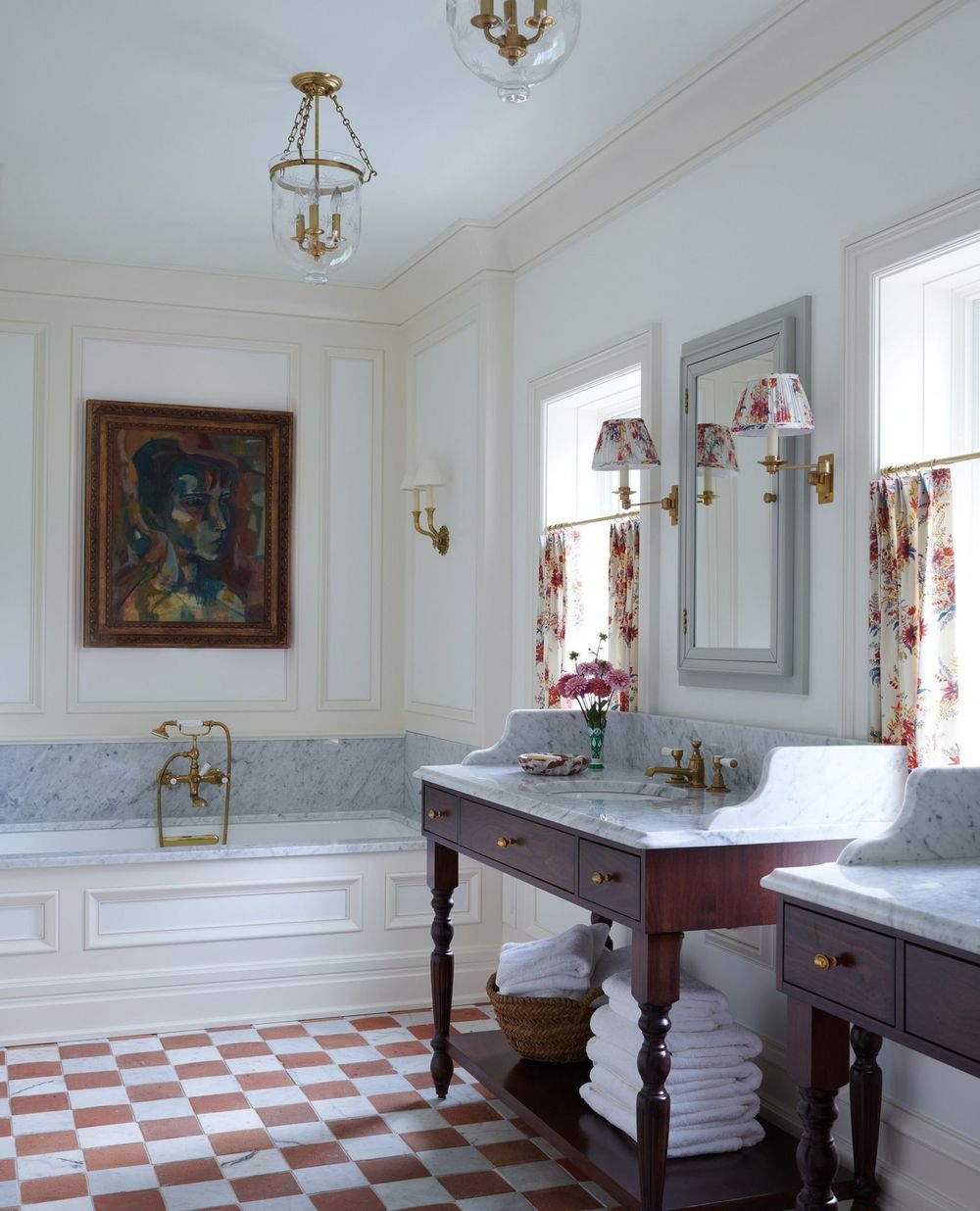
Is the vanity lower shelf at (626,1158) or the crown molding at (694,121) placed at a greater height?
the crown molding at (694,121)

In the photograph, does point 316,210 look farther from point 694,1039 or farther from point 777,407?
point 694,1039

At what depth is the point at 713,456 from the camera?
3.24 meters

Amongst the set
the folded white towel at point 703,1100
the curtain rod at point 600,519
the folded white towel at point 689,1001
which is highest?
the curtain rod at point 600,519

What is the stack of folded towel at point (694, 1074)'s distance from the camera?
8.78 ft

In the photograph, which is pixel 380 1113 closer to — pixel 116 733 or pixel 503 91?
pixel 116 733

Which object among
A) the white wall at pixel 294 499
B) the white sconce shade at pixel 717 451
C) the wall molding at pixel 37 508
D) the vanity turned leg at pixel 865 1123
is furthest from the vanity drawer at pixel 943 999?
the wall molding at pixel 37 508

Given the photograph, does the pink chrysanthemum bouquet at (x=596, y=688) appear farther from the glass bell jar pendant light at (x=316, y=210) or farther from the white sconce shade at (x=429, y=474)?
the white sconce shade at (x=429, y=474)

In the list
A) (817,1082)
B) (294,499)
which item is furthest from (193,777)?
(817,1082)

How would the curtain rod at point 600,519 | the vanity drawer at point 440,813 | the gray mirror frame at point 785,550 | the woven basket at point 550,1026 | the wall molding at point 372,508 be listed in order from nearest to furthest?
the gray mirror frame at point 785,550 → the woven basket at point 550,1026 → the vanity drawer at point 440,813 → the curtain rod at point 600,519 → the wall molding at point 372,508

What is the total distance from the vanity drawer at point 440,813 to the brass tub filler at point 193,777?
1.75 meters

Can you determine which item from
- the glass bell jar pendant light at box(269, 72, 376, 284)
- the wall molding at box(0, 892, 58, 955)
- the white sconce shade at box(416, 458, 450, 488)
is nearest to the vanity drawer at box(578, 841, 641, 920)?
the glass bell jar pendant light at box(269, 72, 376, 284)

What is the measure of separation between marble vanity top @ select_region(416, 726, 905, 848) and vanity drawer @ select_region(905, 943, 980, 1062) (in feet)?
2.18

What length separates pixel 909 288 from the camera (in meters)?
2.75

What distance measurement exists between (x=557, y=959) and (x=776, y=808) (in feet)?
3.41
